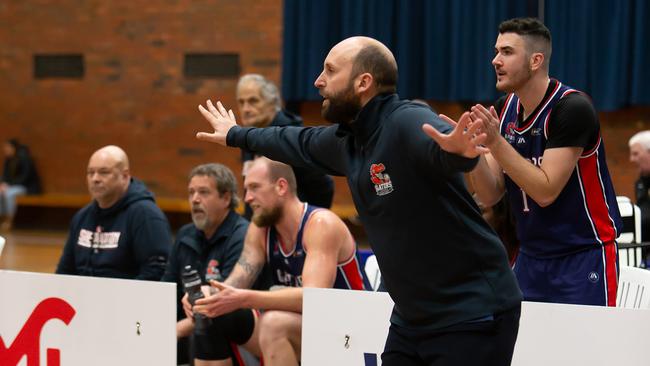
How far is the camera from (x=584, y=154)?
140 inches

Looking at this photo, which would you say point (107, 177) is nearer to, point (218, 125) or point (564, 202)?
point (218, 125)

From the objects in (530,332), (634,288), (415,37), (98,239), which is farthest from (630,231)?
(415,37)

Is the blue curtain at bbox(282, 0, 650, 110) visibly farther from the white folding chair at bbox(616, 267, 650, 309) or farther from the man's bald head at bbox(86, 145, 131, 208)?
the white folding chair at bbox(616, 267, 650, 309)

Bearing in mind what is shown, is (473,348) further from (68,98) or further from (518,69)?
(68,98)

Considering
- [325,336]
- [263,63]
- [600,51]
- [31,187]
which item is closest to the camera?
[325,336]

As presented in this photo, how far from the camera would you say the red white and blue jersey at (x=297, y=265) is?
4.63m

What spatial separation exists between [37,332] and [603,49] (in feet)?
24.7

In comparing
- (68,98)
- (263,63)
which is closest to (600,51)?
(263,63)

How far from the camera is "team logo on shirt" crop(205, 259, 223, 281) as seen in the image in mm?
5027

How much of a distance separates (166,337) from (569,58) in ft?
23.6

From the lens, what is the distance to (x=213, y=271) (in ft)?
16.6

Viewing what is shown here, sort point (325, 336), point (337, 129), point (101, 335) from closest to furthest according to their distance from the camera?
point (337, 129) < point (325, 336) < point (101, 335)

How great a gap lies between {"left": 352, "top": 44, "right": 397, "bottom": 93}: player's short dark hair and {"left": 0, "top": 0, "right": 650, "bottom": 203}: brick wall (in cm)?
856

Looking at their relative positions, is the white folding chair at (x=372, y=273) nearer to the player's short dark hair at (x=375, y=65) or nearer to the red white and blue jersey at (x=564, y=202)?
the red white and blue jersey at (x=564, y=202)
